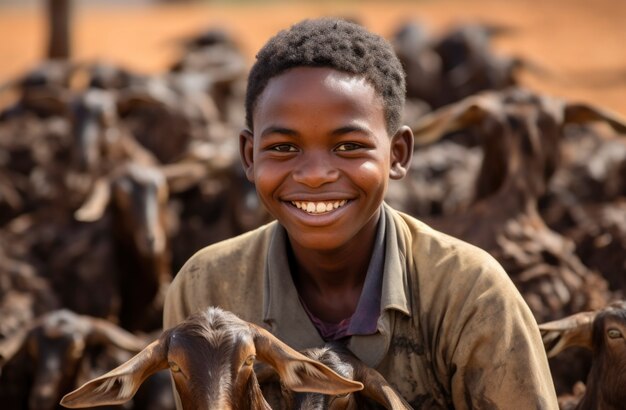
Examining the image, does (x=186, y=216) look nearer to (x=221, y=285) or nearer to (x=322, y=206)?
(x=221, y=285)

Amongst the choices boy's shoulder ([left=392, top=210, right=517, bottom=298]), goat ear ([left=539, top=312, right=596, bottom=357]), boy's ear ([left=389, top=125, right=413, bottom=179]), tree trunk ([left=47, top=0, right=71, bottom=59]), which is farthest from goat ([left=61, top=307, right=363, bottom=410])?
tree trunk ([left=47, top=0, right=71, bottom=59])

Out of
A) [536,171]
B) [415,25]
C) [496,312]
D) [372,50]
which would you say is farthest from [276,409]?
[415,25]

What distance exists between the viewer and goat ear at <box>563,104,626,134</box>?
763 centimetres

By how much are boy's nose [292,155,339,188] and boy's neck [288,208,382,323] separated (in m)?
0.32

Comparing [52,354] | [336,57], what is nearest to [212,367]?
[336,57]

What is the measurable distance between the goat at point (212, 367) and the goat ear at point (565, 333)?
1595 mm

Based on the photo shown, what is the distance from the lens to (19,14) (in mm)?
32250

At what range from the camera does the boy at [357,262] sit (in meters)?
3.70

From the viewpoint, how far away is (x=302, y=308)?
3.92 m

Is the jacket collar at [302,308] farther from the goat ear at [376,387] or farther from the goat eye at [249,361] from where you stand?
the goat eye at [249,361]

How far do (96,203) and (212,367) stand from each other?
193 inches

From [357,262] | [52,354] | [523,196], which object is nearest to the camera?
[357,262]

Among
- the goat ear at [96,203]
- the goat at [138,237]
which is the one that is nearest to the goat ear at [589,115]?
the goat at [138,237]

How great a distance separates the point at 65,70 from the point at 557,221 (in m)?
6.30
